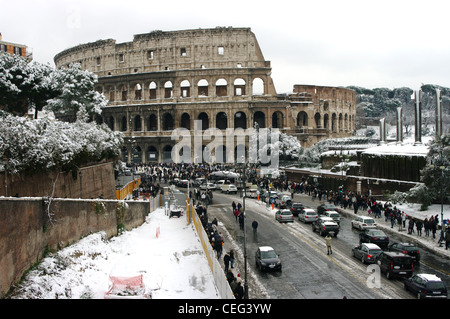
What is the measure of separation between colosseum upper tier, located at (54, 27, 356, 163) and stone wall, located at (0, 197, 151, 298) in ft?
146

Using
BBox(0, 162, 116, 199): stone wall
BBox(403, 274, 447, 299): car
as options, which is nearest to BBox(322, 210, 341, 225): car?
BBox(403, 274, 447, 299): car

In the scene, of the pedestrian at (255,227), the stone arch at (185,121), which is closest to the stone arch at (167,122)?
the stone arch at (185,121)

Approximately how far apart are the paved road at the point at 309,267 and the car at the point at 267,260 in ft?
0.88

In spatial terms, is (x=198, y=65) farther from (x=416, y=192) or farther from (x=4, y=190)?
(x=4, y=190)

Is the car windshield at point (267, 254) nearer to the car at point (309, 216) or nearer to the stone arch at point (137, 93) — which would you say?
the car at point (309, 216)

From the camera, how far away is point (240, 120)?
6762 centimetres

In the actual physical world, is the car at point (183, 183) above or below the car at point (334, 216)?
above

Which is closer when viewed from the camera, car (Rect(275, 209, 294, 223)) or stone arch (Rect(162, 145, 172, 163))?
car (Rect(275, 209, 294, 223))

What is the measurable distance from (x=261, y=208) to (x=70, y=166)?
17.6 metres

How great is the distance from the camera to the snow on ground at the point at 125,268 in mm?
14602

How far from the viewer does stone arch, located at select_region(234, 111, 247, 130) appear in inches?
2653

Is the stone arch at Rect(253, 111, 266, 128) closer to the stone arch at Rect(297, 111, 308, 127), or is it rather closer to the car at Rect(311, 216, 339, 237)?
the stone arch at Rect(297, 111, 308, 127)

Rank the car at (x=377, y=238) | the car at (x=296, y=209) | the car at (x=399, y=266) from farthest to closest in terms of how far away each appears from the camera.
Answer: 1. the car at (x=296, y=209)
2. the car at (x=377, y=238)
3. the car at (x=399, y=266)

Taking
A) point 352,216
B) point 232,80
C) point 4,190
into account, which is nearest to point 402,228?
point 352,216
